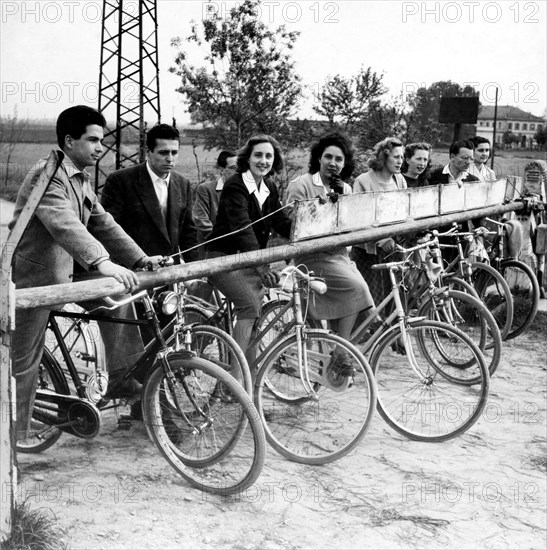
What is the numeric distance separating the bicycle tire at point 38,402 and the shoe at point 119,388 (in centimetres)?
20

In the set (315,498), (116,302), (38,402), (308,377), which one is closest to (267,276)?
(308,377)

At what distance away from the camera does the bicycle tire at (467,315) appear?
5.16 m

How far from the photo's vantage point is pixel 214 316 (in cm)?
453

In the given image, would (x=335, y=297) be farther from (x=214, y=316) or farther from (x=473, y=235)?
(x=473, y=235)

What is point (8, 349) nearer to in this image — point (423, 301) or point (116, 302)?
point (116, 302)

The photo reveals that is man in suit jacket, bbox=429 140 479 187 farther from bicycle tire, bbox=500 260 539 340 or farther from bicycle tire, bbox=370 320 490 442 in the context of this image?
bicycle tire, bbox=370 320 490 442

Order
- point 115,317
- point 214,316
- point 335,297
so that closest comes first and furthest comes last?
1. point 115,317
2. point 214,316
3. point 335,297

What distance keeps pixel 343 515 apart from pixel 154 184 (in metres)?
2.16

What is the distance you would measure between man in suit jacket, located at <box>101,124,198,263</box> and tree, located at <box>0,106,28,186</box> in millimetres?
9634

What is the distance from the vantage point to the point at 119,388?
4.02 m

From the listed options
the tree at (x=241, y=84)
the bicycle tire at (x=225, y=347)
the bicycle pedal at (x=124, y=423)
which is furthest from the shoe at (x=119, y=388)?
the tree at (x=241, y=84)

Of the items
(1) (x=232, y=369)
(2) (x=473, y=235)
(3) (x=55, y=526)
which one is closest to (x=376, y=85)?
(2) (x=473, y=235)

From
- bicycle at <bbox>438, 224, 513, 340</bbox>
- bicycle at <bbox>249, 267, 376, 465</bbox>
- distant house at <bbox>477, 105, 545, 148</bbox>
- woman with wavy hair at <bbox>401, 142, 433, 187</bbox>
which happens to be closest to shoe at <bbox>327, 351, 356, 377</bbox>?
bicycle at <bbox>249, 267, 376, 465</bbox>

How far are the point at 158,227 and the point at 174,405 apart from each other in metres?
1.24
